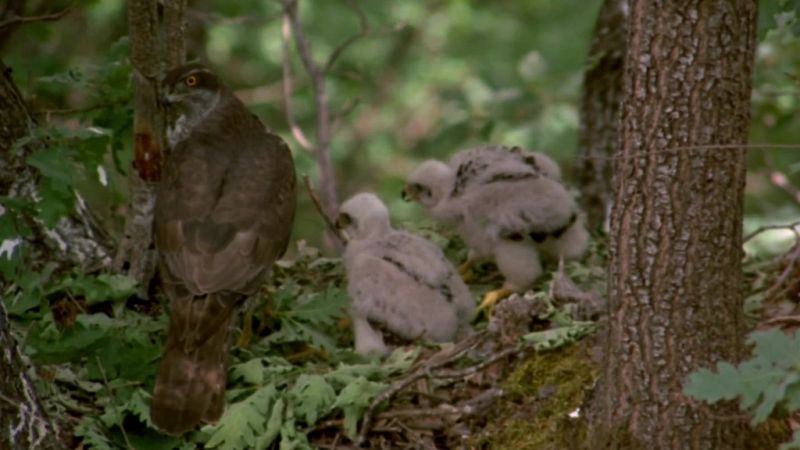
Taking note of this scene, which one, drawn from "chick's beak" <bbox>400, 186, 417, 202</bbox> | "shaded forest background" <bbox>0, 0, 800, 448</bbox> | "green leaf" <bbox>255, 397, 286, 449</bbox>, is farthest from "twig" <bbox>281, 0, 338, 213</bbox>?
"green leaf" <bbox>255, 397, 286, 449</bbox>

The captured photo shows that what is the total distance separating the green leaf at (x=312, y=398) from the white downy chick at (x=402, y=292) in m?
0.69

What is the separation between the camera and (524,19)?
54.7 ft

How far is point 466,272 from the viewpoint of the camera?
7.93m

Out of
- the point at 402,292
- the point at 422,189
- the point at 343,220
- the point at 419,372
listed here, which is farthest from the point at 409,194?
the point at 419,372

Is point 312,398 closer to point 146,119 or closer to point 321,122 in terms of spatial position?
point 146,119

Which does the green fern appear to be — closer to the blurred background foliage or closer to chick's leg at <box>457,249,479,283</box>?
the blurred background foliage

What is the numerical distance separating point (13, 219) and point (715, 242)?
111 inches

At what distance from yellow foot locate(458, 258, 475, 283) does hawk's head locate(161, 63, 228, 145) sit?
161cm

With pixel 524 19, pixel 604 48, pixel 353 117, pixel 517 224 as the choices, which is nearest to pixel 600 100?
pixel 604 48

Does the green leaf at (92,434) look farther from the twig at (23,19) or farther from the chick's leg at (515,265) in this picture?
the chick's leg at (515,265)

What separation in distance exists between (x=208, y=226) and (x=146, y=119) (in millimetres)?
661

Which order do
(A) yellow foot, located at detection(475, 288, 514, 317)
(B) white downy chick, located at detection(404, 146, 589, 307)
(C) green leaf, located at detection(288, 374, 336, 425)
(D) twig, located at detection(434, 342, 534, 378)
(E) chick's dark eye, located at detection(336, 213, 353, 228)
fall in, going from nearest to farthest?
(C) green leaf, located at detection(288, 374, 336, 425), (D) twig, located at detection(434, 342, 534, 378), (B) white downy chick, located at detection(404, 146, 589, 307), (A) yellow foot, located at detection(475, 288, 514, 317), (E) chick's dark eye, located at detection(336, 213, 353, 228)

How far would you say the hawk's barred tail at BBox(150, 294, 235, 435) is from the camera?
19.3 ft

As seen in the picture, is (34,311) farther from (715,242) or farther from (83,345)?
(715,242)
